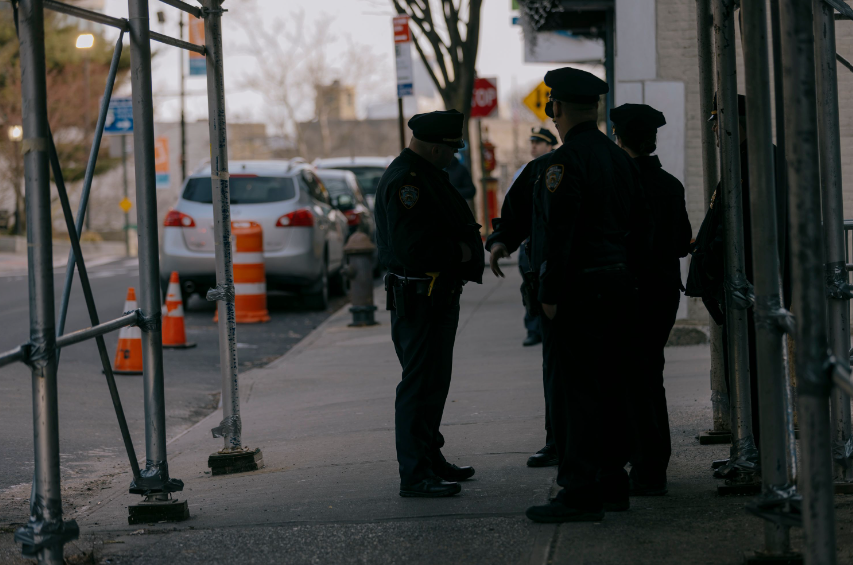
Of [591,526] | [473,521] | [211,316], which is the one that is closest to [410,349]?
[473,521]

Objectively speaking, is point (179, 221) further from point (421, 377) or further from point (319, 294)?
point (421, 377)

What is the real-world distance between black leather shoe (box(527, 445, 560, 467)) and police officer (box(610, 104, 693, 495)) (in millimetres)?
636

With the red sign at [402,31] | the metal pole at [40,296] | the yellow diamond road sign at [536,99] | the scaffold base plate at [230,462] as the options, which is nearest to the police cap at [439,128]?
the metal pole at [40,296]

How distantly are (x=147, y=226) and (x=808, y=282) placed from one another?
8.93 ft

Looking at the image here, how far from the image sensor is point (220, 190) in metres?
5.61

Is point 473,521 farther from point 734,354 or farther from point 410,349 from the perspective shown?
point 734,354

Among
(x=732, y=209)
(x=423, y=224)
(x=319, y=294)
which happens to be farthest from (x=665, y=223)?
(x=319, y=294)

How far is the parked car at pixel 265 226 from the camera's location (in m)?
12.9

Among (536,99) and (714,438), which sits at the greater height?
(536,99)

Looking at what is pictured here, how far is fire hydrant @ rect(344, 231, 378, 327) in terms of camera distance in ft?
38.5

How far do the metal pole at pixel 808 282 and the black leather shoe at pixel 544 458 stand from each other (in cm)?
249

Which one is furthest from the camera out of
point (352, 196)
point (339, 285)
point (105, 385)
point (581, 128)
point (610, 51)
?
point (352, 196)

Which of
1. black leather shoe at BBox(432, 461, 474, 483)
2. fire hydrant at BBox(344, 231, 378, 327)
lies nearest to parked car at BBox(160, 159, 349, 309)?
fire hydrant at BBox(344, 231, 378, 327)

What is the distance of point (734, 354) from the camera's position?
458 cm
